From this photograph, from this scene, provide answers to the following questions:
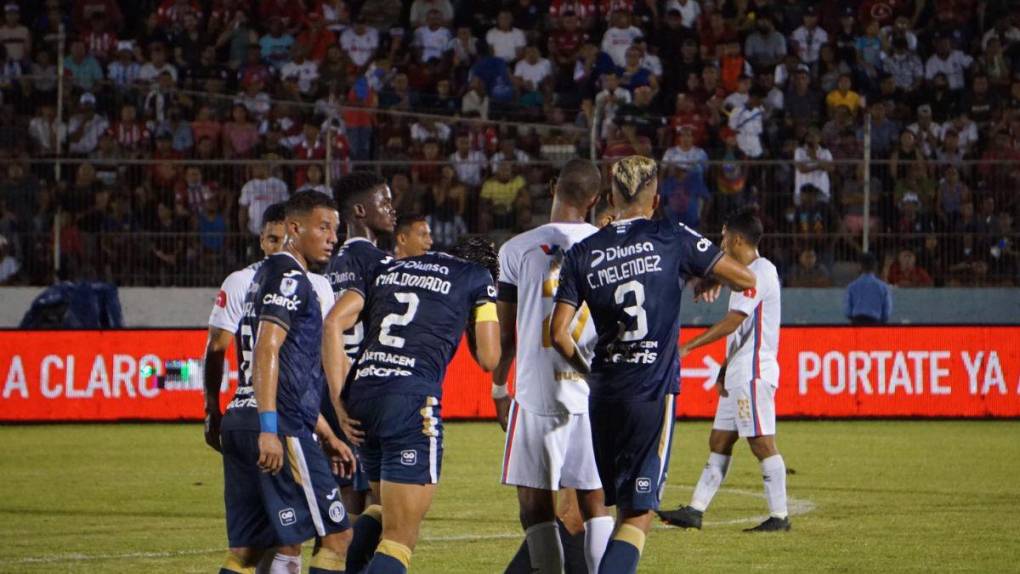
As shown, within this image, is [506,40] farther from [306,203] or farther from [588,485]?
[306,203]

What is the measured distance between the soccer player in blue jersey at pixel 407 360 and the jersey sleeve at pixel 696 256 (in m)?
1.01

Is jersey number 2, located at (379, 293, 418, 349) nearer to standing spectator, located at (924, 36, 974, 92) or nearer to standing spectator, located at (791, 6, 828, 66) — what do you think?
standing spectator, located at (791, 6, 828, 66)

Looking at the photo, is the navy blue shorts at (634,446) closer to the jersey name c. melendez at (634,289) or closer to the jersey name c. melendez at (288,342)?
the jersey name c. melendez at (634,289)

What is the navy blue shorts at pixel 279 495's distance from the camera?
7.28m

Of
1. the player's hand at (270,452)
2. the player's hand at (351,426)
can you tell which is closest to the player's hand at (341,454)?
the player's hand at (351,426)

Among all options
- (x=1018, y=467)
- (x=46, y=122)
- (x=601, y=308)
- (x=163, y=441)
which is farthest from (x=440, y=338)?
(x=46, y=122)

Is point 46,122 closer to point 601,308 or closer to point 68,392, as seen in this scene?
point 68,392

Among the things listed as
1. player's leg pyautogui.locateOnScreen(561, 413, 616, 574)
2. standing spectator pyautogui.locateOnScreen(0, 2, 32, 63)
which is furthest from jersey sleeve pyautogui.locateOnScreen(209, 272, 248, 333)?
standing spectator pyautogui.locateOnScreen(0, 2, 32, 63)

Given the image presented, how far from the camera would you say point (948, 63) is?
2523cm

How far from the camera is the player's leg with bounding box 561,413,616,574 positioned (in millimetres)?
7992

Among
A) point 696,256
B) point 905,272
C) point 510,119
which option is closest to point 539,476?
point 696,256

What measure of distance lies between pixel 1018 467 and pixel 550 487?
28.3 ft

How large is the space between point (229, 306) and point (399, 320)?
183 cm

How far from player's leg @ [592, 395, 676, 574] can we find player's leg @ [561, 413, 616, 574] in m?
0.31
